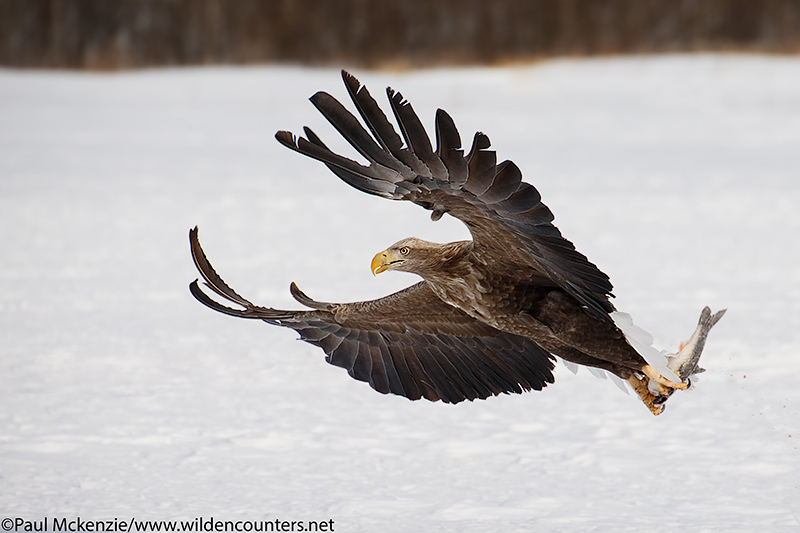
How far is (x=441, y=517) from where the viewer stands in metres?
3.61

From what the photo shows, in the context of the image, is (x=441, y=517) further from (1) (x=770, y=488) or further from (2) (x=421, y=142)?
(2) (x=421, y=142)

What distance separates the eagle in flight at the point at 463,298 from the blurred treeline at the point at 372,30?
48.0ft

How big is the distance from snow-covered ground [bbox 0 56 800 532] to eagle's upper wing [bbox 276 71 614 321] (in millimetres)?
1170

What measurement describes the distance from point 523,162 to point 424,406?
7345 mm

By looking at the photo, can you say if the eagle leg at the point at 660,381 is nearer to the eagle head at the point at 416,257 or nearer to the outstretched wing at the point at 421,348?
the outstretched wing at the point at 421,348

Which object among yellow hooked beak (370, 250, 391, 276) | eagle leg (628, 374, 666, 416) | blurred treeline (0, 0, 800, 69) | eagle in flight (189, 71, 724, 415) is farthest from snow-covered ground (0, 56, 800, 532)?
blurred treeline (0, 0, 800, 69)

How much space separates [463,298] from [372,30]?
15.6 meters

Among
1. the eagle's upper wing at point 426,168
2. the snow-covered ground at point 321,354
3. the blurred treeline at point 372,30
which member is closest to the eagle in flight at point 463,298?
the eagle's upper wing at point 426,168

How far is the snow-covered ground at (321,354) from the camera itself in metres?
3.78

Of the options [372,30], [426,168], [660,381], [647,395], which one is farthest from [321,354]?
[372,30]

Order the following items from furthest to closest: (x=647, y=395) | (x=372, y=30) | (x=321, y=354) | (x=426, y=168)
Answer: (x=372, y=30) < (x=321, y=354) < (x=647, y=395) < (x=426, y=168)

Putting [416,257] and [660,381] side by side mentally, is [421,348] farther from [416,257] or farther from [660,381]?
[660,381]

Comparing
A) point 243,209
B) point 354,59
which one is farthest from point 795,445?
point 354,59

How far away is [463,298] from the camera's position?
3463 millimetres
